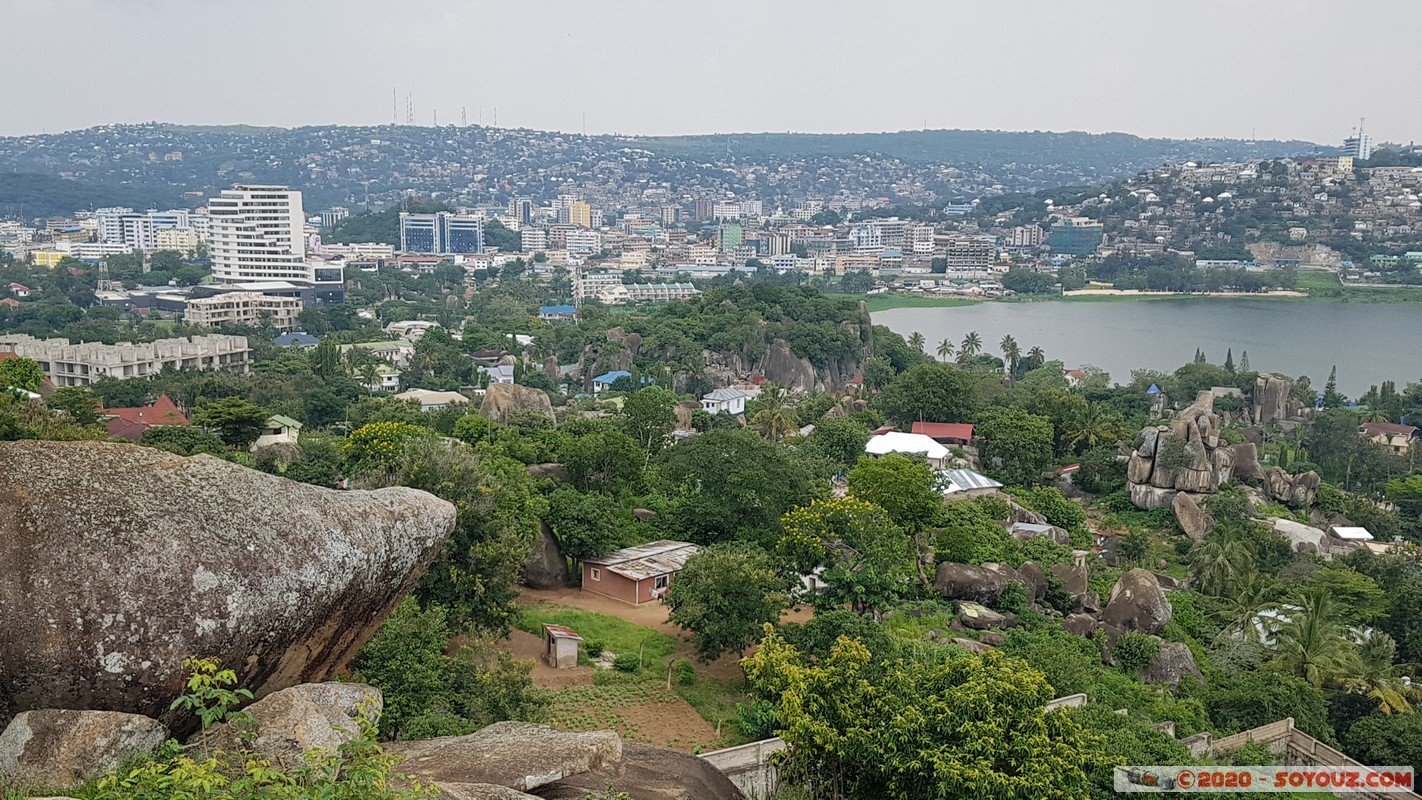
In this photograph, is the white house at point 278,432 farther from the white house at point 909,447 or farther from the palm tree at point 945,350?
the palm tree at point 945,350

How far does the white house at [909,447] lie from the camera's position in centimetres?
2388

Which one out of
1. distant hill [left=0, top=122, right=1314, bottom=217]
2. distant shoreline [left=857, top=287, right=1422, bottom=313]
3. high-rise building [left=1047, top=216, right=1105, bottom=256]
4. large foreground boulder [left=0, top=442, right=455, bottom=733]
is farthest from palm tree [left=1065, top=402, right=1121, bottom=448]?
distant hill [left=0, top=122, right=1314, bottom=217]

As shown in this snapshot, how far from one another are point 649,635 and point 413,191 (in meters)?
166

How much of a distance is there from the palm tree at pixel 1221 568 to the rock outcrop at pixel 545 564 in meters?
10.1

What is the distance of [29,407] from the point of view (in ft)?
48.1

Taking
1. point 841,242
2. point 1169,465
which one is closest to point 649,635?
point 1169,465

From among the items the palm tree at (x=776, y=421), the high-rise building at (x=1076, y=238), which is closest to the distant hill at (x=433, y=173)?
the high-rise building at (x=1076, y=238)

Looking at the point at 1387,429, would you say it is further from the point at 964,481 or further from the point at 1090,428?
the point at 964,481

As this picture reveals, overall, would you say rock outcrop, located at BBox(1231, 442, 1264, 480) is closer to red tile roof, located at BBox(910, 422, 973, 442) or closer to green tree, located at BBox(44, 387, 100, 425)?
red tile roof, located at BBox(910, 422, 973, 442)

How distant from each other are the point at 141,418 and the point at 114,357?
1188 centimetres

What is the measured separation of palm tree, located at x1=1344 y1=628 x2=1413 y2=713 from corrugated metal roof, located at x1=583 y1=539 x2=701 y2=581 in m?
8.17

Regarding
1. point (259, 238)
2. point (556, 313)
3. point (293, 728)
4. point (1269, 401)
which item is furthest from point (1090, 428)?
point (259, 238)

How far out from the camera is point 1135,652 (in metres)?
13.8

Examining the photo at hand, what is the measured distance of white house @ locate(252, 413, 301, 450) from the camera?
2196 cm
